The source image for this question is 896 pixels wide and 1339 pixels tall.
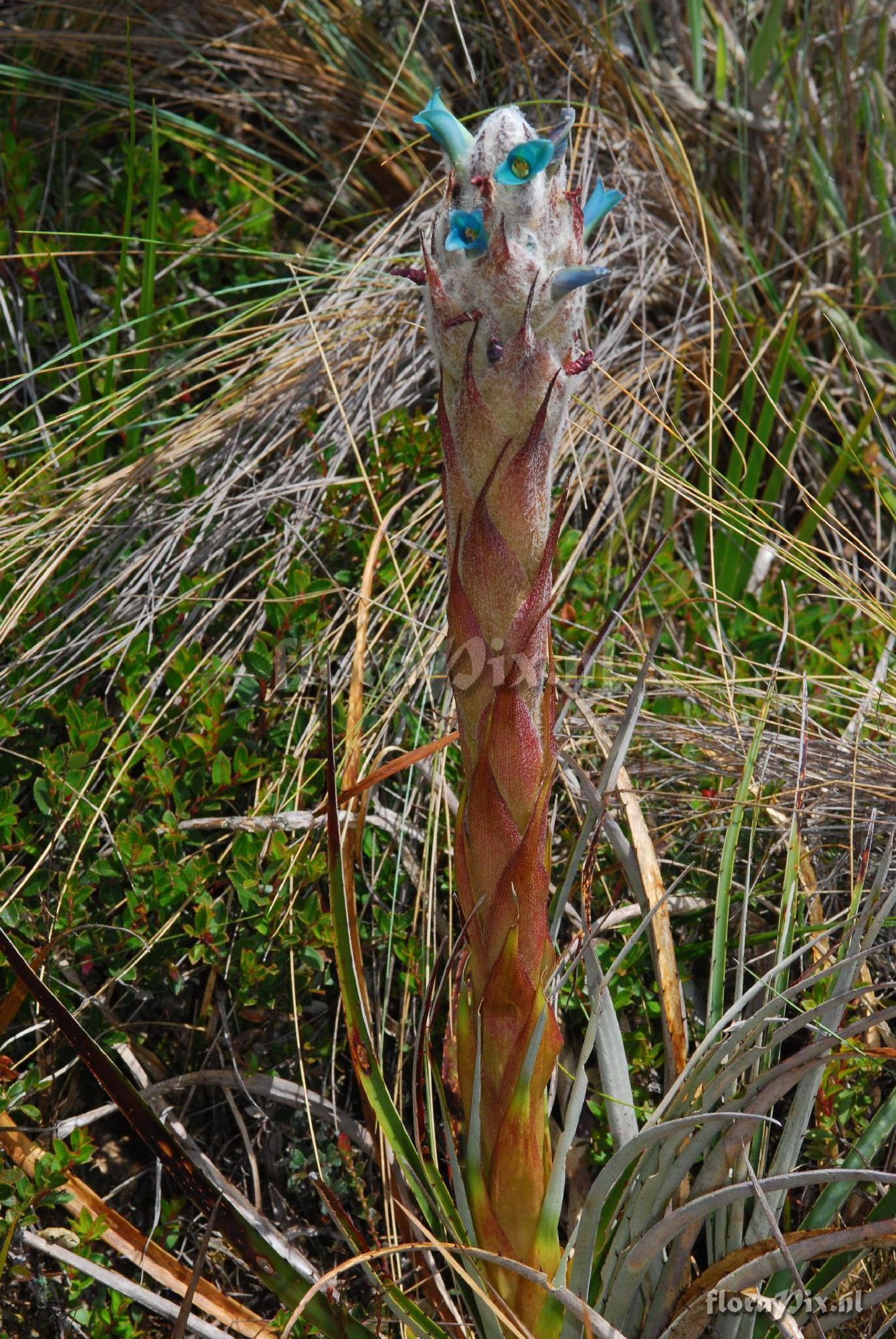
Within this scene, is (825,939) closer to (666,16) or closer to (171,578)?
(171,578)

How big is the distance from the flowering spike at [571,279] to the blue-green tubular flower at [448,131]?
0.45ft

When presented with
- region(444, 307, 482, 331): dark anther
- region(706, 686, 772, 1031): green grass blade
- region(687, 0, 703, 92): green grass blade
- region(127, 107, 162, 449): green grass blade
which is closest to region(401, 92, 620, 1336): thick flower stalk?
region(444, 307, 482, 331): dark anther

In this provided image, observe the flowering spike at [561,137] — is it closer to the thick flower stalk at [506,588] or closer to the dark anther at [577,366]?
the thick flower stalk at [506,588]

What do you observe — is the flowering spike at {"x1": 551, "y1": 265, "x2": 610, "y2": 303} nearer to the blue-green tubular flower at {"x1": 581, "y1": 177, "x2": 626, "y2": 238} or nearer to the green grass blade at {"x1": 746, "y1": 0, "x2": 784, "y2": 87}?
the blue-green tubular flower at {"x1": 581, "y1": 177, "x2": 626, "y2": 238}

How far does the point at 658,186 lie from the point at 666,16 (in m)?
0.78

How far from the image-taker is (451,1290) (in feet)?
4.91

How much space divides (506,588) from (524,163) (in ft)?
1.18

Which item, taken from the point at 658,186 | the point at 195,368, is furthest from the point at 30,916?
the point at 658,186

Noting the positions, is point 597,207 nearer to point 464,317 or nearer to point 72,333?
point 464,317

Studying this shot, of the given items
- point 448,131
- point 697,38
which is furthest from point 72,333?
point 697,38

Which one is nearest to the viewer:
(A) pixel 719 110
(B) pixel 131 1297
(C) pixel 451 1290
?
(B) pixel 131 1297

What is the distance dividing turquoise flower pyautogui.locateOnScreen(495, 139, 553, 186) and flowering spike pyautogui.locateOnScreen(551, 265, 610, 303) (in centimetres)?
8

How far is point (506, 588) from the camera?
40.7 inches

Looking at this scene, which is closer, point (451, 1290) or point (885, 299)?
point (451, 1290)
